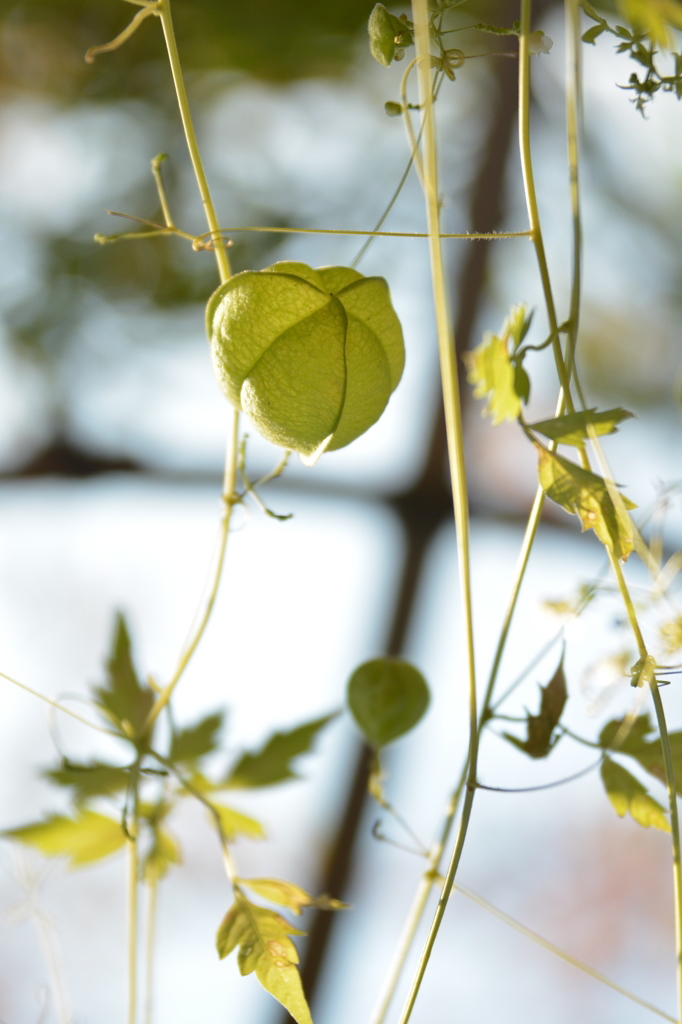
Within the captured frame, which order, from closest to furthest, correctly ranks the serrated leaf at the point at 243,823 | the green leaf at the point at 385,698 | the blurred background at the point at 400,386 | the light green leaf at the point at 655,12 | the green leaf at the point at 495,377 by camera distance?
the light green leaf at the point at 655,12 < the green leaf at the point at 495,377 < the green leaf at the point at 385,698 < the serrated leaf at the point at 243,823 < the blurred background at the point at 400,386

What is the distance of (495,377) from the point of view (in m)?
0.29

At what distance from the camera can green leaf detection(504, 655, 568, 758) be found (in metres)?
0.30

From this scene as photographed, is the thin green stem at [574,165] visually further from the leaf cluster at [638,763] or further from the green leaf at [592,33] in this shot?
the leaf cluster at [638,763]

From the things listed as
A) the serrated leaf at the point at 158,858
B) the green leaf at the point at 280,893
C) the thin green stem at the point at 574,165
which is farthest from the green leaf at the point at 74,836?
the thin green stem at the point at 574,165

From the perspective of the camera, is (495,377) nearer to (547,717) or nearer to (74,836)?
(547,717)

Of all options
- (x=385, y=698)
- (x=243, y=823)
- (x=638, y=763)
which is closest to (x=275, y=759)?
(x=243, y=823)

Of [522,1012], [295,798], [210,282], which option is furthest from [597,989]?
[210,282]

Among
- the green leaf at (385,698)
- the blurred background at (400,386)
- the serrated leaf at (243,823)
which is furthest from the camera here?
the blurred background at (400,386)

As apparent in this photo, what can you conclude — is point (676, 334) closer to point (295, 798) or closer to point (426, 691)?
Answer: point (295, 798)

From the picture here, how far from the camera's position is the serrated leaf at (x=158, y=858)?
0.44 meters

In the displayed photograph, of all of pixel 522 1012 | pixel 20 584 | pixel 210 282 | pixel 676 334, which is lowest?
pixel 522 1012

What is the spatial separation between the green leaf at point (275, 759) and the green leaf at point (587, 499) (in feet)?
1.01

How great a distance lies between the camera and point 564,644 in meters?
0.29

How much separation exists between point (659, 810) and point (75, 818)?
0.35m
